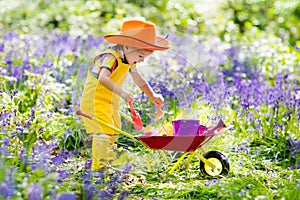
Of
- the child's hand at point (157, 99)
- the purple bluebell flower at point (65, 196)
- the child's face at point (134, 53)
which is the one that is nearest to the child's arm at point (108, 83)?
the child's face at point (134, 53)

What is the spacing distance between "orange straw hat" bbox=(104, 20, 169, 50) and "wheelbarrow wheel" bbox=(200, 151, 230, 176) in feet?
2.58

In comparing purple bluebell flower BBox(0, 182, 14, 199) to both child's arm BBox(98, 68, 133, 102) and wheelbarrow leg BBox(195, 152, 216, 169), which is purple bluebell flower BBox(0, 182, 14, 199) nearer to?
child's arm BBox(98, 68, 133, 102)

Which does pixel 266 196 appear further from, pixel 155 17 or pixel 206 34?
pixel 155 17

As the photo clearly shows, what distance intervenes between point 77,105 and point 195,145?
0.96 meters

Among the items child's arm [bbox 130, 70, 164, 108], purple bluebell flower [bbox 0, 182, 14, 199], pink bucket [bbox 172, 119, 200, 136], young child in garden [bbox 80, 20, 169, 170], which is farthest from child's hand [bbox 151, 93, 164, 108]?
purple bluebell flower [bbox 0, 182, 14, 199]

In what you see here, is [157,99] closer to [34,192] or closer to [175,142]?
A: [175,142]

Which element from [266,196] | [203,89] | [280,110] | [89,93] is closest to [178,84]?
[203,89]

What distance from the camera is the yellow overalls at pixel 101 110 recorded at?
3.86 m

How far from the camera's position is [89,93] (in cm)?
393

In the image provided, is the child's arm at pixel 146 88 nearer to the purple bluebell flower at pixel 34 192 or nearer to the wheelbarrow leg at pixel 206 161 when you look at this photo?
the wheelbarrow leg at pixel 206 161

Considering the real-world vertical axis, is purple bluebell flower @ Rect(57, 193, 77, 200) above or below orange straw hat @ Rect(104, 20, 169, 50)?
below

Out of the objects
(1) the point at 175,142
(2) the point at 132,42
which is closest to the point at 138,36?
(2) the point at 132,42

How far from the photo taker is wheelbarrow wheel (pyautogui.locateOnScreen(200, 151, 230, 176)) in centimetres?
391

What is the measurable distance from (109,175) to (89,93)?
59 cm
